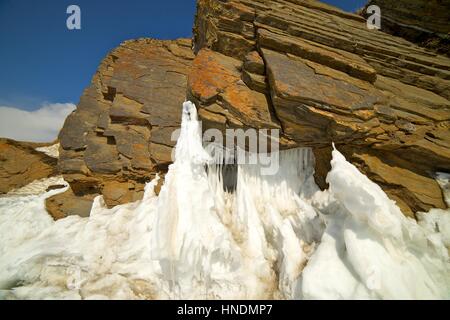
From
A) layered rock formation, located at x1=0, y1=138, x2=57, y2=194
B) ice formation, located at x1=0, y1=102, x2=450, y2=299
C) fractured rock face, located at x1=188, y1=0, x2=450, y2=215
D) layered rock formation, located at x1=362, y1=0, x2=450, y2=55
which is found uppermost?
layered rock formation, located at x1=362, y1=0, x2=450, y2=55

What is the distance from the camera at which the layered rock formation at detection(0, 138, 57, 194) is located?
14331 millimetres

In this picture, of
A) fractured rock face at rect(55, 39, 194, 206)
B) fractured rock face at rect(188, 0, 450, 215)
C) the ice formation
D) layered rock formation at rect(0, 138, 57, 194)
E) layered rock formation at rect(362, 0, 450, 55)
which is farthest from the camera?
layered rock formation at rect(0, 138, 57, 194)

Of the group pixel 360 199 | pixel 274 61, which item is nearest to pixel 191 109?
pixel 274 61

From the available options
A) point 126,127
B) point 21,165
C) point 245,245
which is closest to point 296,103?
point 245,245

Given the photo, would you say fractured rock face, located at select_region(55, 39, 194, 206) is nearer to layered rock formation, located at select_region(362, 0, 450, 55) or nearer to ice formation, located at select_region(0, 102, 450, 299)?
ice formation, located at select_region(0, 102, 450, 299)

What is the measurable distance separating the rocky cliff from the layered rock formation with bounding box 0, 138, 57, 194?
643 centimetres

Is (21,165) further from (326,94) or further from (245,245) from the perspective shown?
(326,94)

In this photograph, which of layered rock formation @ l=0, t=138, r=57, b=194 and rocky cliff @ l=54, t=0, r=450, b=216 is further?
layered rock formation @ l=0, t=138, r=57, b=194

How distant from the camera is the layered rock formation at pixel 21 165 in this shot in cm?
1433

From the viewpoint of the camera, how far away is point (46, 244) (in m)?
6.77

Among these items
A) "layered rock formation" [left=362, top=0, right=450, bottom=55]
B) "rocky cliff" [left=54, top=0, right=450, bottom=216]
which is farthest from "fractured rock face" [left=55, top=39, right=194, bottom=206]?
"layered rock formation" [left=362, top=0, right=450, bottom=55]

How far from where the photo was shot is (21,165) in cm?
1518

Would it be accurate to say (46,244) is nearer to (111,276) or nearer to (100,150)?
(111,276)
